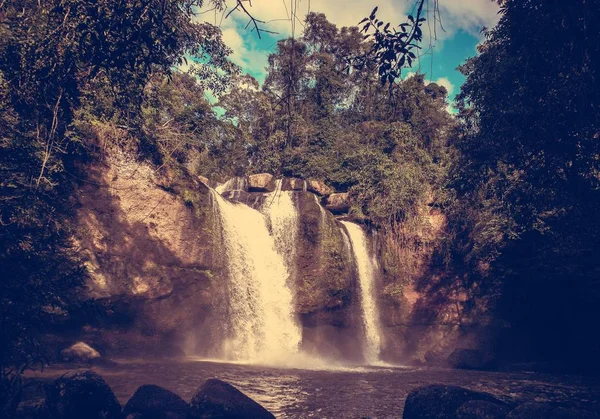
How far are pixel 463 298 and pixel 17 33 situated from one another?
21427mm

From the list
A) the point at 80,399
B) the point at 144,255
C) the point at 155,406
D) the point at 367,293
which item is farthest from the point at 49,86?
the point at 367,293

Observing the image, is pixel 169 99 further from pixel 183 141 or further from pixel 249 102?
pixel 249 102

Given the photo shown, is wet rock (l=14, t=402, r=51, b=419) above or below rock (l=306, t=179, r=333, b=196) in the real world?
below

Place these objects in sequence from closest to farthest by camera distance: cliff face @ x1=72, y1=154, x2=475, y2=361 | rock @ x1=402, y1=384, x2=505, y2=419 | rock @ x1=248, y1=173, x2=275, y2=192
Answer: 1. rock @ x1=402, y1=384, x2=505, y2=419
2. cliff face @ x1=72, y1=154, x2=475, y2=361
3. rock @ x1=248, y1=173, x2=275, y2=192

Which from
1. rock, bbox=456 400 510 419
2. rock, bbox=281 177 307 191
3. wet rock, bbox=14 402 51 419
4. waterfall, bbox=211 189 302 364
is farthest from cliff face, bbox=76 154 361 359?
rock, bbox=456 400 510 419

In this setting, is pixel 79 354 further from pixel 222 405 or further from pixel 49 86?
pixel 49 86

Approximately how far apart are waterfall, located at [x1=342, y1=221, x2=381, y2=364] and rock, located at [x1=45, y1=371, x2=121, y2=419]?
590 inches

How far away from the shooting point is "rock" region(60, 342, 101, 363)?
523 inches

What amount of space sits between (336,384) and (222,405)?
20.7 ft

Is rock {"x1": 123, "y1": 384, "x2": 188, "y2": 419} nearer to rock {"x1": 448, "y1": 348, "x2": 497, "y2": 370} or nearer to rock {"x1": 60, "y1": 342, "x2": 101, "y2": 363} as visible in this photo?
rock {"x1": 60, "y1": 342, "x2": 101, "y2": 363}

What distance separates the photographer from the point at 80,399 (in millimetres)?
7418

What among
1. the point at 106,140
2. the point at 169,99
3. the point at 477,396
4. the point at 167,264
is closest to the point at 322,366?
the point at 167,264

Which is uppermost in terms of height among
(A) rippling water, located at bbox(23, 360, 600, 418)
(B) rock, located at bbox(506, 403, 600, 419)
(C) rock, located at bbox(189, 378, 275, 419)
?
(B) rock, located at bbox(506, 403, 600, 419)

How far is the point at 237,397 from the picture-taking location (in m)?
7.86
